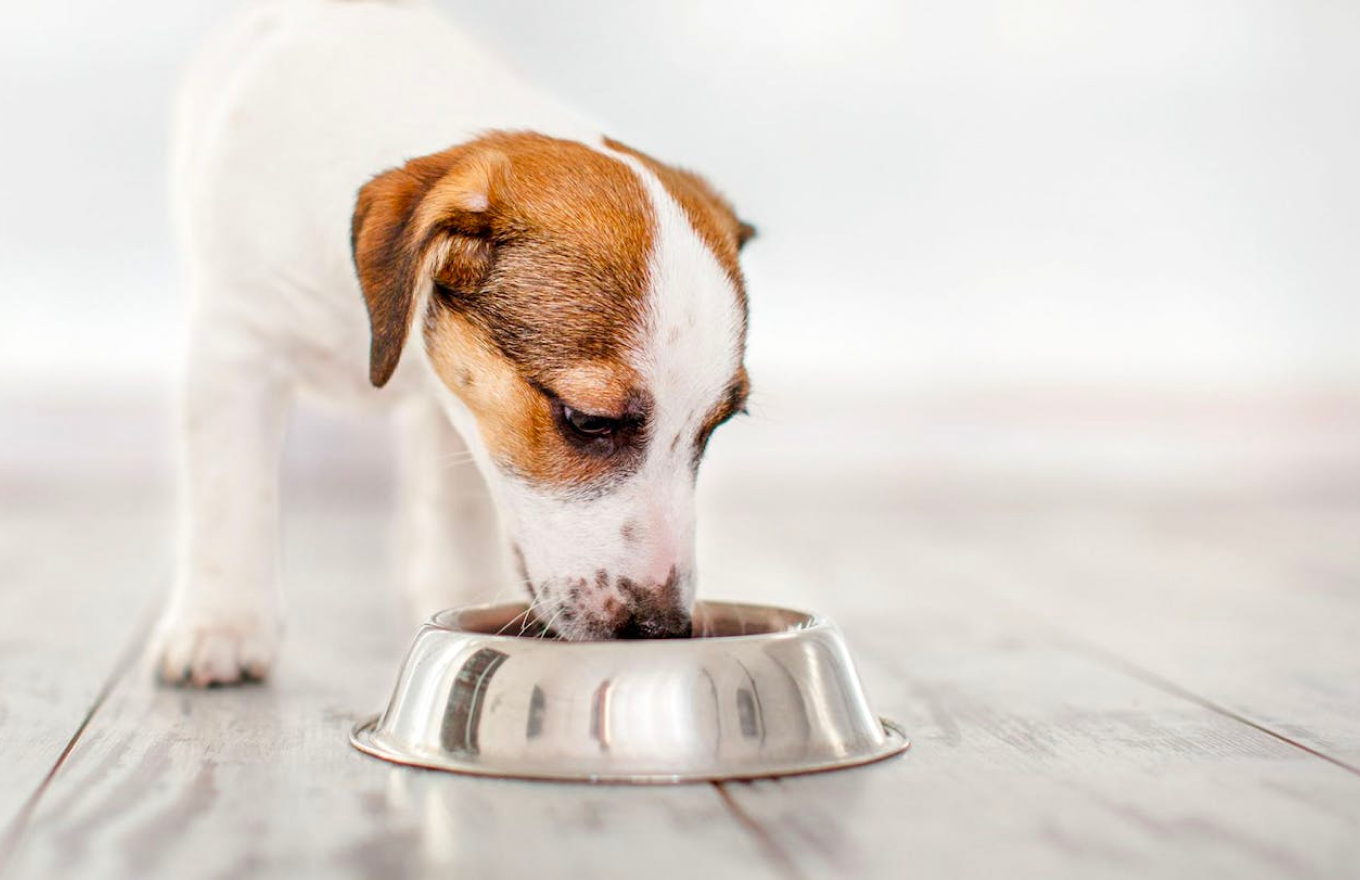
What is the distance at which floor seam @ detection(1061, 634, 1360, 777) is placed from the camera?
78.0 inches

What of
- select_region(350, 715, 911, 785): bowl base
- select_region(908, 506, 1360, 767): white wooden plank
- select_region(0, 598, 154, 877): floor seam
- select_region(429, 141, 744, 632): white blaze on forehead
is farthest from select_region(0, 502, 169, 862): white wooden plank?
select_region(908, 506, 1360, 767): white wooden plank

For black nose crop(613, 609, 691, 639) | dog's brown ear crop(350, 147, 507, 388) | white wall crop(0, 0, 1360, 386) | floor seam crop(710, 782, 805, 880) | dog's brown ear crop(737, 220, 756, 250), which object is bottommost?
floor seam crop(710, 782, 805, 880)

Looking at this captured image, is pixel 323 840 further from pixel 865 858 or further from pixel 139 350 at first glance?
pixel 139 350

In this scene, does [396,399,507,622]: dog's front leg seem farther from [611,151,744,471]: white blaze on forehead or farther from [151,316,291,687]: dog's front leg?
[611,151,744,471]: white blaze on forehead

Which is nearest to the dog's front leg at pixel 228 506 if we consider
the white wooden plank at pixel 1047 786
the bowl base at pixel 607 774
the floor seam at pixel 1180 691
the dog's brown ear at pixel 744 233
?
the bowl base at pixel 607 774

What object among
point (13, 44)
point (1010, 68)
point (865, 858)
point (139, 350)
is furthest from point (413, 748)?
A: point (1010, 68)

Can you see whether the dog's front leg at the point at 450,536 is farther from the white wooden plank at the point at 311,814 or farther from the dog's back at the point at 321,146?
the white wooden plank at the point at 311,814

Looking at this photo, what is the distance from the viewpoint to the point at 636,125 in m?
5.93

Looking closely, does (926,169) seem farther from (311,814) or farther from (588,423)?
(311,814)

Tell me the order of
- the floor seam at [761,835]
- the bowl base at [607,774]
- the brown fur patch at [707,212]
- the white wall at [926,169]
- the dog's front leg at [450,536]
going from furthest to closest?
1. the white wall at [926,169]
2. the dog's front leg at [450,536]
3. the brown fur patch at [707,212]
4. the bowl base at [607,774]
5. the floor seam at [761,835]

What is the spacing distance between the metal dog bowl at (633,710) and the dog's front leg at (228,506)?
0.64 meters

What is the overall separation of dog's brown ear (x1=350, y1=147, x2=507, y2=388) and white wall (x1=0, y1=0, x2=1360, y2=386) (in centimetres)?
367

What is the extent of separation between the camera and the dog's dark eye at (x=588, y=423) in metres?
2.10

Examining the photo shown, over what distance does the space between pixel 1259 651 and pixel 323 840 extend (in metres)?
1.87
